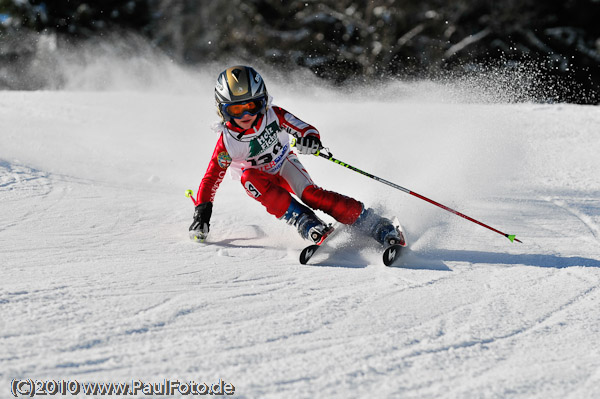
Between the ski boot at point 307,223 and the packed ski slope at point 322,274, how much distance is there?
5.7 inches

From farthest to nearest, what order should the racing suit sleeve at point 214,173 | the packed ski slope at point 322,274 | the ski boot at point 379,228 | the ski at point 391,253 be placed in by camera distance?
the racing suit sleeve at point 214,173 → the ski boot at point 379,228 → the ski at point 391,253 → the packed ski slope at point 322,274

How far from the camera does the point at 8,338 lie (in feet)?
7.99

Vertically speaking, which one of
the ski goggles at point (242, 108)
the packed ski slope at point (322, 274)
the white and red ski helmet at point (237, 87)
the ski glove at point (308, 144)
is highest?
the white and red ski helmet at point (237, 87)

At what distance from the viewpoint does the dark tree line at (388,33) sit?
22.1 meters

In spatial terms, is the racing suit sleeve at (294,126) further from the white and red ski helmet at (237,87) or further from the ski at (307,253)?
the ski at (307,253)

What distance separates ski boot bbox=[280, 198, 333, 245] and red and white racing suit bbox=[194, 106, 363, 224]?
2.2 inches

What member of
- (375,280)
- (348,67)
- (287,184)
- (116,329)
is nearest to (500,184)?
(287,184)

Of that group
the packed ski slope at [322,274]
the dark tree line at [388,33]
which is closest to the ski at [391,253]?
the packed ski slope at [322,274]

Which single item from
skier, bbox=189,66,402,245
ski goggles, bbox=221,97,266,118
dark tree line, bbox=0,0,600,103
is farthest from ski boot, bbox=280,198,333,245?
dark tree line, bbox=0,0,600,103

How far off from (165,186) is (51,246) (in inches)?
86.4

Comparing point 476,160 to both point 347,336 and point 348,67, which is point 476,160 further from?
point 348,67

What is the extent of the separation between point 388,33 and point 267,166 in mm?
19481

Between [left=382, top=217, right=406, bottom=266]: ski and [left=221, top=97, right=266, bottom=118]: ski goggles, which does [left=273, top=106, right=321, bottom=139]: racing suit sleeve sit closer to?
[left=221, top=97, right=266, bottom=118]: ski goggles

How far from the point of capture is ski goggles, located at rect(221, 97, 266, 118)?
13.6 feet
